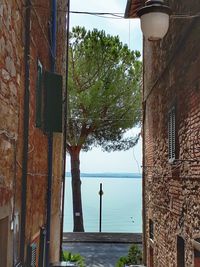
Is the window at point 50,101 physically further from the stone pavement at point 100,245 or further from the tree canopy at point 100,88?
the tree canopy at point 100,88

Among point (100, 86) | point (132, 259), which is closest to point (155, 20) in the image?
point (132, 259)

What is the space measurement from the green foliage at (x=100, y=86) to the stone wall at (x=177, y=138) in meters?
9.38

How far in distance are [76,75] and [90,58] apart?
105 cm

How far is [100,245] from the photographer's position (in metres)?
18.2

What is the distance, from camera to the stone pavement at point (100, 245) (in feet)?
51.1

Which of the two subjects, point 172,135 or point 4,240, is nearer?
point 4,240

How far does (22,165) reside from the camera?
16.9ft

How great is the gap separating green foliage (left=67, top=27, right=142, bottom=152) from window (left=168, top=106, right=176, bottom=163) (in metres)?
12.5

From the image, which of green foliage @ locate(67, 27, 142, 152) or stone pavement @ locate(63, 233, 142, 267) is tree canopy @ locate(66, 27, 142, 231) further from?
stone pavement @ locate(63, 233, 142, 267)

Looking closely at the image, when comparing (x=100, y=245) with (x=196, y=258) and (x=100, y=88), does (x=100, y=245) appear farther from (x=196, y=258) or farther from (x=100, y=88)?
(x=196, y=258)

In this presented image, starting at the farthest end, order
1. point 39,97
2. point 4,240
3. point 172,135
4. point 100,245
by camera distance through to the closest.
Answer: point 100,245
point 172,135
point 39,97
point 4,240

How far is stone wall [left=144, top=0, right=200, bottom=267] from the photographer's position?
6258 millimetres

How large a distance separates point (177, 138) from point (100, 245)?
465 inches

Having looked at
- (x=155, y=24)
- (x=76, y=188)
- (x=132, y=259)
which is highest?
(x=155, y=24)
